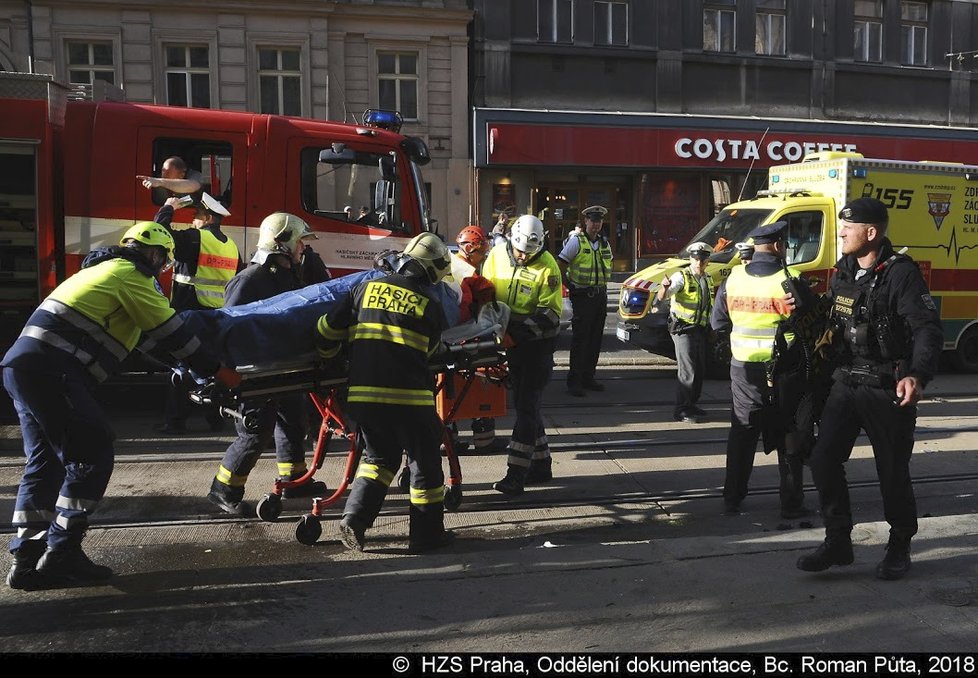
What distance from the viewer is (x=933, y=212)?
1143 centimetres

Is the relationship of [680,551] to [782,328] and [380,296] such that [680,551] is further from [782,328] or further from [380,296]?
[380,296]

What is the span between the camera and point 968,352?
39.2 ft

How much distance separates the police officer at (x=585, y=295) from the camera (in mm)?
10305

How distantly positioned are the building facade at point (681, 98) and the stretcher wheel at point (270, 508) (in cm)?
1501

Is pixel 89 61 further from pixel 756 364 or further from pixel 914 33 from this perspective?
pixel 914 33

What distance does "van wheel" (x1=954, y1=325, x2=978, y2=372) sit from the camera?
11.9m

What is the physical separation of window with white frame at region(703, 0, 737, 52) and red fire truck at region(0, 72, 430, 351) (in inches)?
637

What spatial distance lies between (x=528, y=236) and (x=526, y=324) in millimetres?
621

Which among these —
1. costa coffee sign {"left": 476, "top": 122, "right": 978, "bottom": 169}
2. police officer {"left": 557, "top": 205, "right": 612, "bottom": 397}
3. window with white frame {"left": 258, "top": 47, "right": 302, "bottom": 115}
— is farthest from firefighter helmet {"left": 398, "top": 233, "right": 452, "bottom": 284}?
window with white frame {"left": 258, "top": 47, "right": 302, "bottom": 115}

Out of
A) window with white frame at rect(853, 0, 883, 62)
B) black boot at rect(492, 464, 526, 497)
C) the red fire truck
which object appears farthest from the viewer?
window with white frame at rect(853, 0, 883, 62)

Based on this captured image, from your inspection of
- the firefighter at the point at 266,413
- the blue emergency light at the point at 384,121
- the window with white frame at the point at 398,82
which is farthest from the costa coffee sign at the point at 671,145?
the firefighter at the point at 266,413

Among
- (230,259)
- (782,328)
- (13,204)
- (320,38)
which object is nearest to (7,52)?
(320,38)

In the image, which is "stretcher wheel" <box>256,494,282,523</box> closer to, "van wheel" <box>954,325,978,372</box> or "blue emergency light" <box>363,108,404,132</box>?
"blue emergency light" <box>363,108,404,132</box>

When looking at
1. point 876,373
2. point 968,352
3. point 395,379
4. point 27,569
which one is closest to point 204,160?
point 395,379
